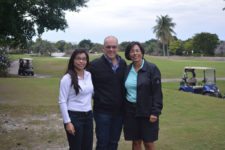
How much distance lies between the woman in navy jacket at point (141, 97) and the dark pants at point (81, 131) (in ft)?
A: 1.68

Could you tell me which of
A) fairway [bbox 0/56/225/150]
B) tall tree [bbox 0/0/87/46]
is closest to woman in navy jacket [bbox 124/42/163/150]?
fairway [bbox 0/56/225/150]

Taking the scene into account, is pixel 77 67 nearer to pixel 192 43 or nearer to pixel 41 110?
pixel 41 110

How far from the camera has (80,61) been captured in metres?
5.25

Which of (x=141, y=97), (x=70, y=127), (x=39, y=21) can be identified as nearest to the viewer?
(x=70, y=127)

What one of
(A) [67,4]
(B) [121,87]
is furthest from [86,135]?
(A) [67,4]

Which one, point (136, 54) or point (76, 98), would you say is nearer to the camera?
point (76, 98)

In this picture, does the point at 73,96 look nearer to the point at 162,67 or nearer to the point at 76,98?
the point at 76,98

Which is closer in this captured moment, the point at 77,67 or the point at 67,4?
the point at 77,67

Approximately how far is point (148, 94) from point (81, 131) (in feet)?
3.10

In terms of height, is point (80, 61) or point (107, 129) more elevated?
point (80, 61)

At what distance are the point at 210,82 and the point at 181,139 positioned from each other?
621 inches

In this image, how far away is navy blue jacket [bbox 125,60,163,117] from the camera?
5.41m

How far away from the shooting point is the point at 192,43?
11519cm

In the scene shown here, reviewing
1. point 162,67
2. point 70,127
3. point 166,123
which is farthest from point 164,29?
point 70,127
